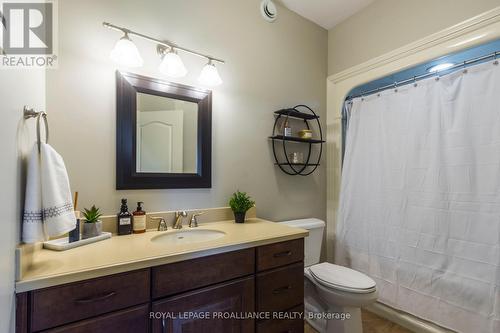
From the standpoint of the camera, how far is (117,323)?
0.90 metres

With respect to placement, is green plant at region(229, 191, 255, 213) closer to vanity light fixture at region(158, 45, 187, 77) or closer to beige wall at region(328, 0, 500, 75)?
vanity light fixture at region(158, 45, 187, 77)

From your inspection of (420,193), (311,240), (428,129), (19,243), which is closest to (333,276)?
(311,240)

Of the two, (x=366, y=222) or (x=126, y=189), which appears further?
(x=366, y=222)

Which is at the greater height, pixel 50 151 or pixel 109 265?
pixel 50 151

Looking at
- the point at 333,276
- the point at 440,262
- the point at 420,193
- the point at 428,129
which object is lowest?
the point at 333,276

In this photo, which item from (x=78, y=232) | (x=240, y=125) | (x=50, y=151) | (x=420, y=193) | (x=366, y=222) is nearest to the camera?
(x=50, y=151)

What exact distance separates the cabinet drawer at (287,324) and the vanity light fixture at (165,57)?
145 cm

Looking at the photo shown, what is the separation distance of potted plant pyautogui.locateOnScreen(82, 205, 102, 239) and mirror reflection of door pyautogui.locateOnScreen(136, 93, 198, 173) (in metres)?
0.32

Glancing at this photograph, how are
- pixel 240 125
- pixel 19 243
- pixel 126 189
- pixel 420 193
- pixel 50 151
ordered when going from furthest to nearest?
pixel 240 125 < pixel 420 193 < pixel 126 189 < pixel 50 151 < pixel 19 243

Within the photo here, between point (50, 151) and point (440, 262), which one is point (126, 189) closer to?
point (50, 151)

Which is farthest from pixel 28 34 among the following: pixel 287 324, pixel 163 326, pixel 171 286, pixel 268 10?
pixel 287 324

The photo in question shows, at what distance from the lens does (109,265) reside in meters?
0.89

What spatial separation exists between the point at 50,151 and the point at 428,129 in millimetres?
2081

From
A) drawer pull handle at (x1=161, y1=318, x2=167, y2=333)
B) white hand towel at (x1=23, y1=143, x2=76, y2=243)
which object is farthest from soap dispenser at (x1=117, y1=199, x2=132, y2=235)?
drawer pull handle at (x1=161, y1=318, x2=167, y2=333)
